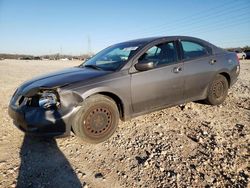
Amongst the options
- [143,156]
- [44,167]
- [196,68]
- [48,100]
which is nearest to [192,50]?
[196,68]

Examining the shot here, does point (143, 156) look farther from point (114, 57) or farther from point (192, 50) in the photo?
point (192, 50)

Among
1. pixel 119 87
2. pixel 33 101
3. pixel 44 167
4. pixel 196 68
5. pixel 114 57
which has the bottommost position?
pixel 44 167

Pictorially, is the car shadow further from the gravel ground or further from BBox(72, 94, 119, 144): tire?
BBox(72, 94, 119, 144): tire

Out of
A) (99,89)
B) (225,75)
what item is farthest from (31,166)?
(225,75)

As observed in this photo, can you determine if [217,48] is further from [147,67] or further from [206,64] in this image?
[147,67]

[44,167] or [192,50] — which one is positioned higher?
[192,50]

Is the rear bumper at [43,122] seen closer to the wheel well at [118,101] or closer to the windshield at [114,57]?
the wheel well at [118,101]

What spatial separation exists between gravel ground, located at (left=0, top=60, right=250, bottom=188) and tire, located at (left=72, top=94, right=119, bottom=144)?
16cm

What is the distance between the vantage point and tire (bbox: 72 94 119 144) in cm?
350

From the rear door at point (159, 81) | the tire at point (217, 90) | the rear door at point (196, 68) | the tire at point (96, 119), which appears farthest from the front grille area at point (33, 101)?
the tire at point (217, 90)

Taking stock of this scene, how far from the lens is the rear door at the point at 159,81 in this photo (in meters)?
3.95

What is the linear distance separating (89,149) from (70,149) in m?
0.28

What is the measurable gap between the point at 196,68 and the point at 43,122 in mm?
Answer: 3000

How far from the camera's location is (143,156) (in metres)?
3.22
